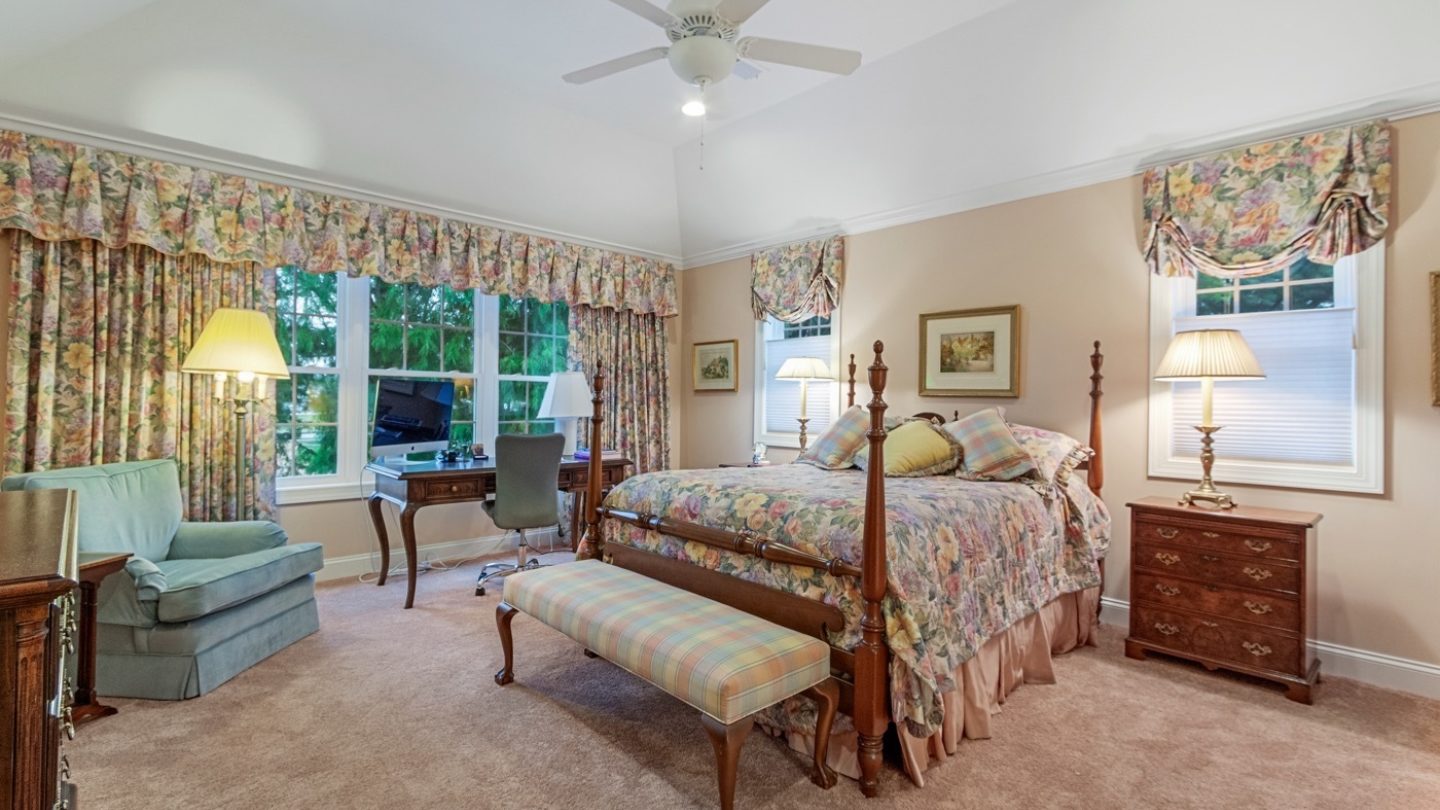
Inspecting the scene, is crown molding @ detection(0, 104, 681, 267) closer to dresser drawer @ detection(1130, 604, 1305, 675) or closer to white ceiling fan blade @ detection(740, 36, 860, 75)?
white ceiling fan blade @ detection(740, 36, 860, 75)

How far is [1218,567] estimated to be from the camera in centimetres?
279

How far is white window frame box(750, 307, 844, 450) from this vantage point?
192 inches

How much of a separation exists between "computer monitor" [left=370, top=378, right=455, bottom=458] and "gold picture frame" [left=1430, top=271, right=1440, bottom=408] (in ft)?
17.1

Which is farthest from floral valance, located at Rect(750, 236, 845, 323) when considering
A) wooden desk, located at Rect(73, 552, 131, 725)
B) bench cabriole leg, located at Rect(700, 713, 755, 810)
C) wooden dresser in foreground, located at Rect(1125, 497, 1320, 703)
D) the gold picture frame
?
wooden desk, located at Rect(73, 552, 131, 725)

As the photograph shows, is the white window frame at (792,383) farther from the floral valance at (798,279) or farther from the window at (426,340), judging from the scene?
the window at (426,340)

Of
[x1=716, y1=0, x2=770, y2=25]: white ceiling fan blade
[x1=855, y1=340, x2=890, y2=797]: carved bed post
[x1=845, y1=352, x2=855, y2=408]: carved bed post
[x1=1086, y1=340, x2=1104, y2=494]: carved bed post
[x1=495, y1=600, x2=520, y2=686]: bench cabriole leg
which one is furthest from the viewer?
[x1=845, y1=352, x2=855, y2=408]: carved bed post

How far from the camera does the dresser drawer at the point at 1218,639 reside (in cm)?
263

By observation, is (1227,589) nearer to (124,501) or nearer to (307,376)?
(124,501)

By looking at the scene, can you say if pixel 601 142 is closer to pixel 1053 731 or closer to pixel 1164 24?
pixel 1164 24

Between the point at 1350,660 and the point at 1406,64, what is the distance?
2555 millimetres

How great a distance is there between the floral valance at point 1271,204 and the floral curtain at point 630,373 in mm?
3838

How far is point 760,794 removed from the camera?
6.46ft

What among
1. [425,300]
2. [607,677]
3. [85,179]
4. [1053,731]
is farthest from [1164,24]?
[85,179]

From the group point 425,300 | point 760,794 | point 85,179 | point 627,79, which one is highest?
point 627,79
